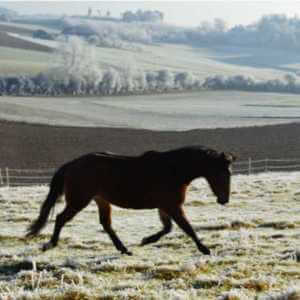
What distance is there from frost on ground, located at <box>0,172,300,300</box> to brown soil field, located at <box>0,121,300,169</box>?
92.8ft

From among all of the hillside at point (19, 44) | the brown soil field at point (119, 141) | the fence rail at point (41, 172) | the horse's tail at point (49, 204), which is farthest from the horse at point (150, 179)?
the hillside at point (19, 44)

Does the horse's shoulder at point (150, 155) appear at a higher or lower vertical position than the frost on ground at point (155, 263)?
higher

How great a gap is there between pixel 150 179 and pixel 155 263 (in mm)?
1514

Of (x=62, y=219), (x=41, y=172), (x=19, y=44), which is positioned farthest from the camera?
(x=19, y=44)

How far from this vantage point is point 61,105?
280 ft

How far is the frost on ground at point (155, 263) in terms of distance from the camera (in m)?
6.37

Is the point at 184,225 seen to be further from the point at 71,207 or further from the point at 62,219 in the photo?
the point at 62,219

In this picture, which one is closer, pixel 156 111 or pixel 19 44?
pixel 156 111

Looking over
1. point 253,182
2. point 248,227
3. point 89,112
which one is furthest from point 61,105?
point 248,227

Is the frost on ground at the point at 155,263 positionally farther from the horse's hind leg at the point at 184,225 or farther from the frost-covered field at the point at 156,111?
the frost-covered field at the point at 156,111

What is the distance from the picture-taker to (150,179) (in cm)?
922

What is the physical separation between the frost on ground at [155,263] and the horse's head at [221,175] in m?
0.98

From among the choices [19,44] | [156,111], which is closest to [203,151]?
[156,111]

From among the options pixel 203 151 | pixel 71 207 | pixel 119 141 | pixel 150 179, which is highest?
pixel 203 151
